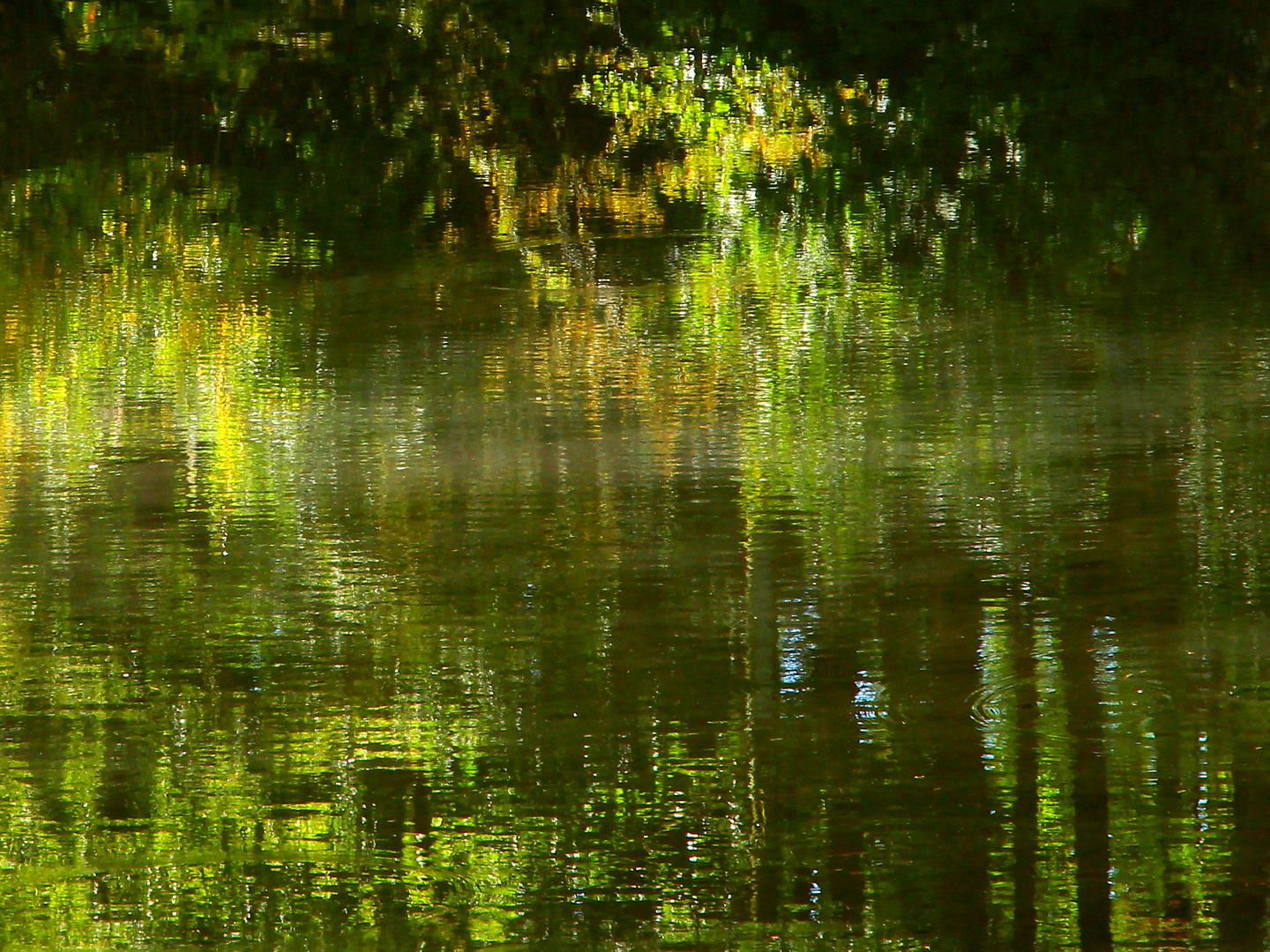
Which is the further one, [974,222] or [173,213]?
[173,213]

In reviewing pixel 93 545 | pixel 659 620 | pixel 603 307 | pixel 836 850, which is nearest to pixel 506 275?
pixel 603 307

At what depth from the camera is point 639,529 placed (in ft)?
21.1

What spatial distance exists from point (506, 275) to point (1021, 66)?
268 inches

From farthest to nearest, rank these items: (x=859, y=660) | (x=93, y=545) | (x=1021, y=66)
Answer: (x=1021, y=66) → (x=93, y=545) → (x=859, y=660)

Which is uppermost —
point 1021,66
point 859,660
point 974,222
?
point 1021,66

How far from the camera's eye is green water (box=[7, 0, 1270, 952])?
13.7ft

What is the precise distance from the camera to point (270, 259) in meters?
10.4

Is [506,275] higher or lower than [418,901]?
higher

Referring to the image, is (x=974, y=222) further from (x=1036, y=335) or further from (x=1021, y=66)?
(x=1021, y=66)

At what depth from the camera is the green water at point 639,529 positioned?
418 centimetres

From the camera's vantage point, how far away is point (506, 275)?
9930 millimetres

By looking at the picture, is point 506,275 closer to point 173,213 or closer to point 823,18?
point 173,213

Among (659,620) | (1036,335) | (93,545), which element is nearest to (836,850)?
(659,620)

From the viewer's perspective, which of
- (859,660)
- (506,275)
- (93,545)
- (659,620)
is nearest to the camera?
(859,660)
